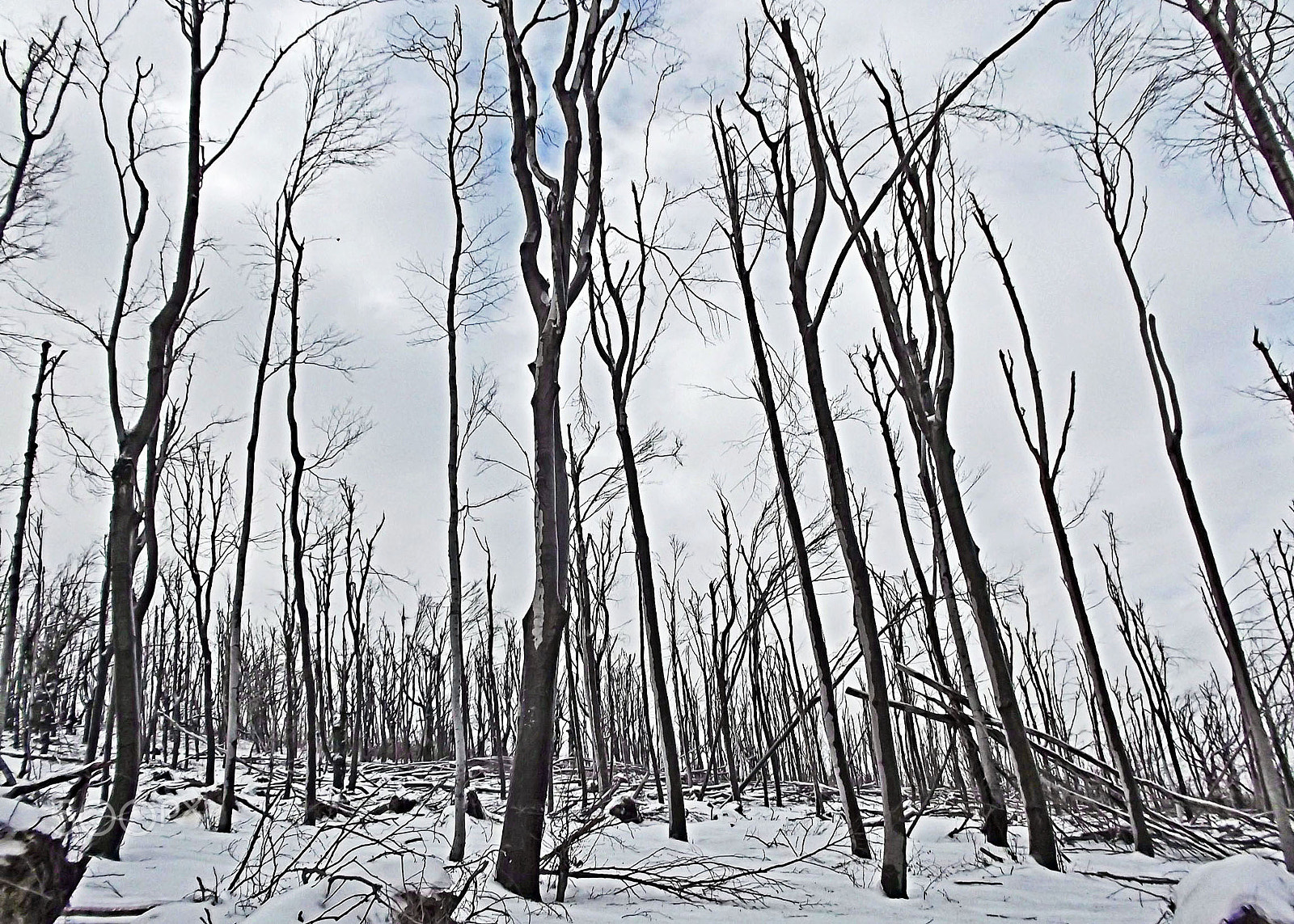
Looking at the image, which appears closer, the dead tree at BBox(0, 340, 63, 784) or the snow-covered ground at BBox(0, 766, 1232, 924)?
the snow-covered ground at BBox(0, 766, 1232, 924)

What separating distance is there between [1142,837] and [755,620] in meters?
10.6

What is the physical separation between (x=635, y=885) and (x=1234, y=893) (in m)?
3.93

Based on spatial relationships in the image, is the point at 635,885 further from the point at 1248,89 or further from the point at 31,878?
the point at 1248,89

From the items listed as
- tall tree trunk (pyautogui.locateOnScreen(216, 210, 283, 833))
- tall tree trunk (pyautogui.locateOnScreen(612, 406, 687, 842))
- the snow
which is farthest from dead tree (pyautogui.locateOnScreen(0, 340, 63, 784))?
the snow

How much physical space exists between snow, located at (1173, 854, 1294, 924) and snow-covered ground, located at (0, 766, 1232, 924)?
5 cm

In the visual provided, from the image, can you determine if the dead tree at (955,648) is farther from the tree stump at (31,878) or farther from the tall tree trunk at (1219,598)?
the tree stump at (31,878)

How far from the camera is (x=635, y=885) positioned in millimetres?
5777

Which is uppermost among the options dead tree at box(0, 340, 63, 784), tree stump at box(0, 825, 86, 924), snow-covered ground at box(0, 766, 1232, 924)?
dead tree at box(0, 340, 63, 784)

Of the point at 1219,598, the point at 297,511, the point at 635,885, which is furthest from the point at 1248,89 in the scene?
the point at 297,511

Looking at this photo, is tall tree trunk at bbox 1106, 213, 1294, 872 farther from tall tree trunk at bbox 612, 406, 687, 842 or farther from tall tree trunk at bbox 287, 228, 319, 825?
tall tree trunk at bbox 287, 228, 319, 825

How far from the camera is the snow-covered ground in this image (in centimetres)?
399

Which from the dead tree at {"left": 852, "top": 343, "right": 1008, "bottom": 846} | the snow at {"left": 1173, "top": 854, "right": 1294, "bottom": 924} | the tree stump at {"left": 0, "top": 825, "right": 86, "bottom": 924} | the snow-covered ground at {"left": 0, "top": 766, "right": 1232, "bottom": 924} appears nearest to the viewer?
the snow at {"left": 1173, "top": 854, "right": 1294, "bottom": 924}

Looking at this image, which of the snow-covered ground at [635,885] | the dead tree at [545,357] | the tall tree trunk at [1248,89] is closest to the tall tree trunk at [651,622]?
the snow-covered ground at [635,885]

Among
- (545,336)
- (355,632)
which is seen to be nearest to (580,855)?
(545,336)
